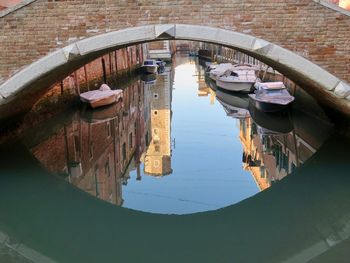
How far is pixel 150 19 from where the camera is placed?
4980 millimetres

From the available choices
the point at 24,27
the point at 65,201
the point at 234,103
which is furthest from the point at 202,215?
the point at 234,103

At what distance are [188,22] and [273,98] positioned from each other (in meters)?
5.52

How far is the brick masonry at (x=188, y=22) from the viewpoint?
4.96m

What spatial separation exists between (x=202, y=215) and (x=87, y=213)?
4.10 feet

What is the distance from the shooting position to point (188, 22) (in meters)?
4.97

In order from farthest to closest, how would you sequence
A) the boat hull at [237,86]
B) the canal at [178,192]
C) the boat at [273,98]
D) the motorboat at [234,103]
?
1. the boat hull at [237,86]
2. the motorboat at [234,103]
3. the boat at [273,98]
4. the canal at [178,192]

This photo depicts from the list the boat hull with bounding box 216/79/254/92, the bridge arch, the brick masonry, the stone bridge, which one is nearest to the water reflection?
the bridge arch

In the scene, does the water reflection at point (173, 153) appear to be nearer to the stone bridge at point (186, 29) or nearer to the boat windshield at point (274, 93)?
the boat windshield at point (274, 93)

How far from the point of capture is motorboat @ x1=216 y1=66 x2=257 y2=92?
13.7 meters

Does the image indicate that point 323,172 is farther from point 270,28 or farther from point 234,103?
point 234,103

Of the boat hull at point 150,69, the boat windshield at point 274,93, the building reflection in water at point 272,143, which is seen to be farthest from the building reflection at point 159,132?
the boat windshield at point 274,93

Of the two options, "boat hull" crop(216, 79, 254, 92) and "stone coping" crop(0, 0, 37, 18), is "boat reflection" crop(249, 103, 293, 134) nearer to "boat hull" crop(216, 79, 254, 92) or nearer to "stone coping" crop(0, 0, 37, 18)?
"boat hull" crop(216, 79, 254, 92)

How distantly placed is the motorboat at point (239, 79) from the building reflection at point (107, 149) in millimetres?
2889

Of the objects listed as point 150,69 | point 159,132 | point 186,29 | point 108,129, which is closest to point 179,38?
point 186,29
